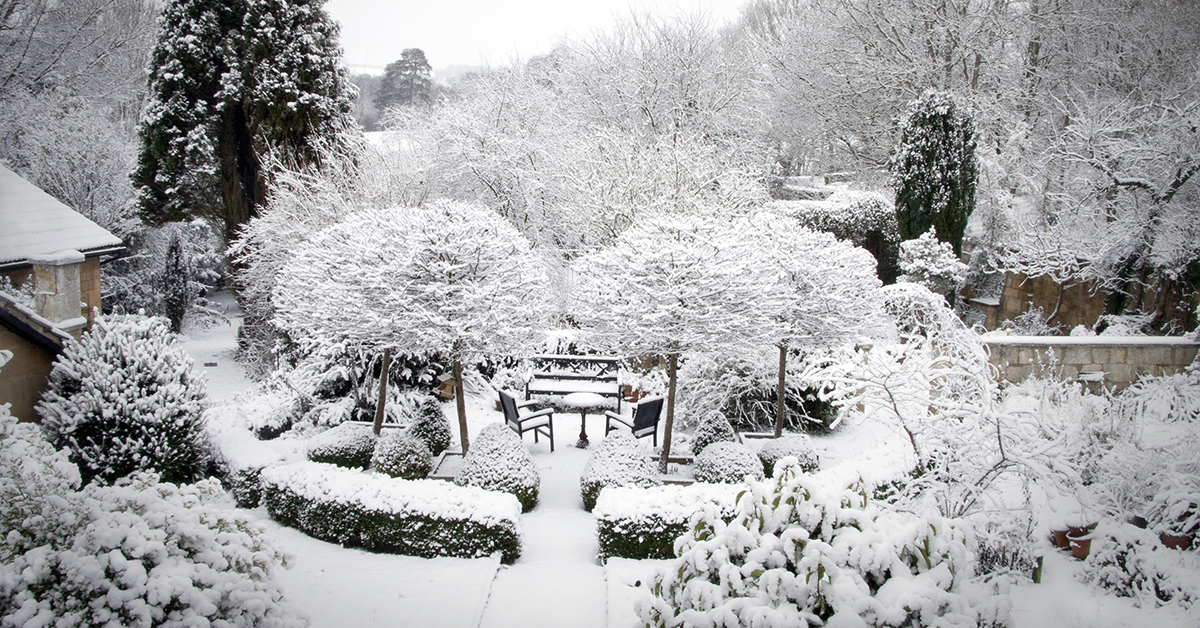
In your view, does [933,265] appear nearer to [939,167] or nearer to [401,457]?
[939,167]

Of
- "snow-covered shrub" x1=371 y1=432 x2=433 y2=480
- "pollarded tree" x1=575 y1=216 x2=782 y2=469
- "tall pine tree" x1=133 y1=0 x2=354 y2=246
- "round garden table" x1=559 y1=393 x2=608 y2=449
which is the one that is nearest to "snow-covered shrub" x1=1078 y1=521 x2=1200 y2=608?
"pollarded tree" x1=575 y1=216 x2=782 y2=469

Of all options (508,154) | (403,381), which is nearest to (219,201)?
(508,154)

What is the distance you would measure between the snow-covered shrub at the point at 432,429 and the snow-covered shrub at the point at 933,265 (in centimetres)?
932

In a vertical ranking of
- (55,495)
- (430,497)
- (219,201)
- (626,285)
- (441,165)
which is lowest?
(430,497)

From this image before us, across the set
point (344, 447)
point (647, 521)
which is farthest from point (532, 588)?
point (344, 447)

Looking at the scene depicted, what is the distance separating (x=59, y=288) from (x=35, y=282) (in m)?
0.19

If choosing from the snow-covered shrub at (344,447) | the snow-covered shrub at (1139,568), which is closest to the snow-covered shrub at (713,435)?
the snow-covered shrub at (1139,568)

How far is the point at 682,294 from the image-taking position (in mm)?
6059

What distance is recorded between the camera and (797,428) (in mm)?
8602

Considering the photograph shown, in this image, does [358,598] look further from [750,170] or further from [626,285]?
[750,170]

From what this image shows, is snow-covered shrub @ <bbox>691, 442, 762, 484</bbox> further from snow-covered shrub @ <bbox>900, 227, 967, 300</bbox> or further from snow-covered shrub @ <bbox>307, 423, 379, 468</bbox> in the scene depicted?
snow-covered shrub @ <bbox>900, 227, 967, 300</bbox>

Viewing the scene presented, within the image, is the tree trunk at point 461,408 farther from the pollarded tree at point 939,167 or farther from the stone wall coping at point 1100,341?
the pollarded tree at point 939,167

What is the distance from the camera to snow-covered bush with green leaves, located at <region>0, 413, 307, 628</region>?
2.46 metres

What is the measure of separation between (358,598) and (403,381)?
5.18m
